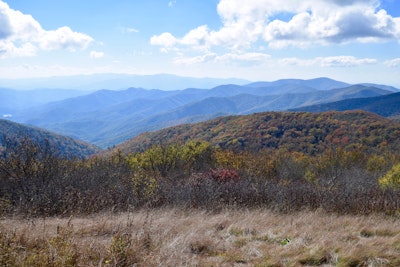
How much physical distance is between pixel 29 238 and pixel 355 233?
4.73 metres

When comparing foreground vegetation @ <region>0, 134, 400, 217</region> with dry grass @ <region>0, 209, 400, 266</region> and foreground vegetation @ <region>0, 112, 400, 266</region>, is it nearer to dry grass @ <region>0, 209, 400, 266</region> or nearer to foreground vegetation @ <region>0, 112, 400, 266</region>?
foreground vegetation @ <region>0, 112, 400, 266</region>

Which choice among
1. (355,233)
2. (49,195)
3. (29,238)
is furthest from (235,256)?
Answer: (49,195)

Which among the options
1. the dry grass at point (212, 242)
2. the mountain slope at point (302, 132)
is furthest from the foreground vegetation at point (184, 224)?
the mountain slope at point (302, 132)

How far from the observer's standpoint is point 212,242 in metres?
4.06

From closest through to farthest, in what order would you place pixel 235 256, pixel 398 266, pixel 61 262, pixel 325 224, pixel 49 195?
pixel 61 262 < pixel 398 266 < pixel 235 256 < pixel 325 224 < pixel 49 195

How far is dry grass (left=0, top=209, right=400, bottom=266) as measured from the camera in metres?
3.15

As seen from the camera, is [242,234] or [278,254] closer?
[278,254]

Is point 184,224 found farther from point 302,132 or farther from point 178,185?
point 302,132

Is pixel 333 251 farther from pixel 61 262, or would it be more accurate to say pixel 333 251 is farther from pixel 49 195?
pixel 49 195

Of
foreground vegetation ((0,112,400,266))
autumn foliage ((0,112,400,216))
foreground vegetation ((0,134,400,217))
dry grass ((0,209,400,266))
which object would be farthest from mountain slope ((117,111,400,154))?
dry grass ((0,209,400,266))

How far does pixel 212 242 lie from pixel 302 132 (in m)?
73.1

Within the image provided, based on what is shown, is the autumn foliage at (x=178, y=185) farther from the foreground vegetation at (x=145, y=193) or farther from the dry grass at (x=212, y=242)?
the dry grass at (x=212, y=242)

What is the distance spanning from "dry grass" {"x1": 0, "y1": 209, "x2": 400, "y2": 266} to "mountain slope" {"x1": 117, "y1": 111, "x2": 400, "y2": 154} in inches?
1662

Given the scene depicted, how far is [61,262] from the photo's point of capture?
2.87 metres
